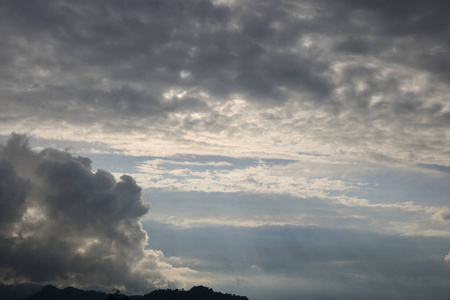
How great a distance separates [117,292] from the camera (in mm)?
104562
